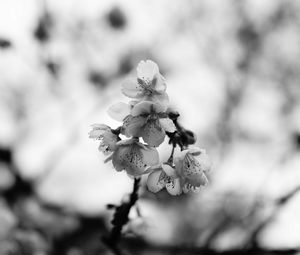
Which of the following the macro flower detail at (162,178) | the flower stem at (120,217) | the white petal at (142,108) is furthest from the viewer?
the macro flower detail at (162,178)

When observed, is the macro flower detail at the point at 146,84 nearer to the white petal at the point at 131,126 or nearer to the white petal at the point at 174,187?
the white petal at the point at 131,126

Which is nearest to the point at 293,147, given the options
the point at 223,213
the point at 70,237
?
the point at 223,213

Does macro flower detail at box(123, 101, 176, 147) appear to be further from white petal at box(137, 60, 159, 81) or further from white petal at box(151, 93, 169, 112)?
white petal at box(137, 60, 159, 81)

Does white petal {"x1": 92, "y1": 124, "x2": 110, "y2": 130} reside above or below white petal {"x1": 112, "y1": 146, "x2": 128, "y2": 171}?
above

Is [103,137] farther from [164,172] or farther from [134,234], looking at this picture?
[134,234]

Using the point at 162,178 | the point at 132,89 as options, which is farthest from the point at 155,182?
the point at 132,89

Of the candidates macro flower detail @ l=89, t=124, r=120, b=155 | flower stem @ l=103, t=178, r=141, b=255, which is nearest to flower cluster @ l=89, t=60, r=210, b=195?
macro flower detail @ l=89, t=124, r=120, b=155

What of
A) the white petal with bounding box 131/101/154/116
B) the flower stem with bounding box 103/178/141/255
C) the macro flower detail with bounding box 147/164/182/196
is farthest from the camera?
the macro flower detail with bounding box 147/164/182/196

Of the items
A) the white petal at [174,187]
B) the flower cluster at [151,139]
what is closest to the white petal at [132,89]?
the flower cluster at [151,139]
